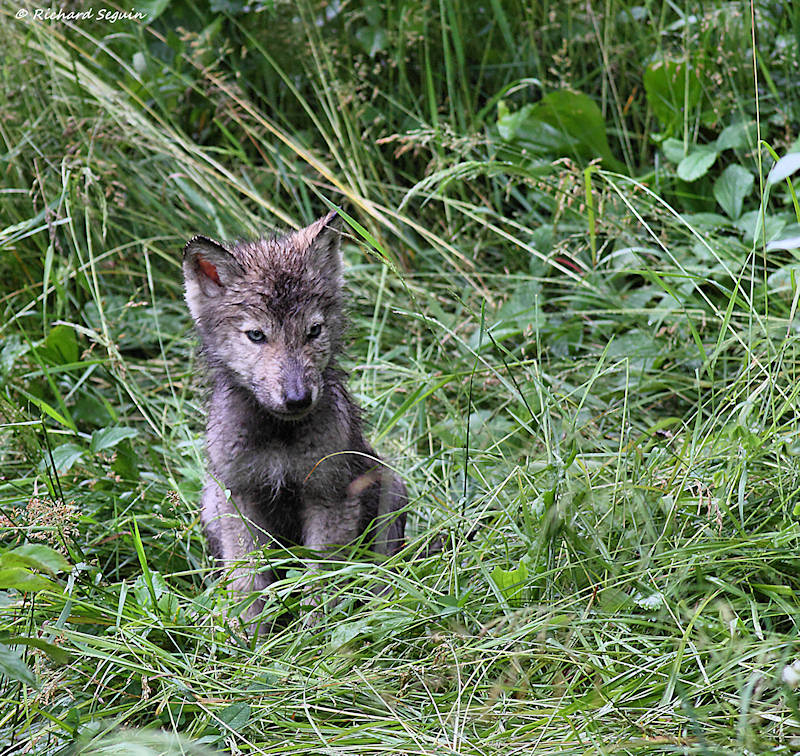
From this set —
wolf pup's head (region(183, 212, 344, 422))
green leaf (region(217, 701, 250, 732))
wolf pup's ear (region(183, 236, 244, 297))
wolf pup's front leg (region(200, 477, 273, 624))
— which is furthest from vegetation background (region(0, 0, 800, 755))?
wolf pup's ear (region(183, 236, 244, 297))

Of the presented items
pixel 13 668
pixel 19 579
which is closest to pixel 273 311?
pixel 19 579

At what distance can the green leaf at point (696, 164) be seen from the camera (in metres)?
4.73

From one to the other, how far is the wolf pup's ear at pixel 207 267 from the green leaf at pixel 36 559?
126 centimetres

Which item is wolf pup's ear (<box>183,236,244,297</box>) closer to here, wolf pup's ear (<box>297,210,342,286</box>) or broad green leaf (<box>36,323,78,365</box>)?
wolf pup's ear (<box>297,210,342,286</box>)

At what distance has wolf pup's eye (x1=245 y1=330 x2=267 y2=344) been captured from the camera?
331 cm

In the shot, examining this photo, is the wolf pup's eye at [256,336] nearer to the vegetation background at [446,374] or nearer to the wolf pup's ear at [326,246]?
the wolf pup's ear at [326,246]

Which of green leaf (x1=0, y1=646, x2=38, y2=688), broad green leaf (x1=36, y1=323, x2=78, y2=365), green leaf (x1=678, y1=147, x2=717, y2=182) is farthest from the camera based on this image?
green leaf (x1=678, y1=147, x2=717, y2=182)

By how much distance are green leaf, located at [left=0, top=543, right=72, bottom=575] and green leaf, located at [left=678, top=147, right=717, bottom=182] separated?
3527 mm

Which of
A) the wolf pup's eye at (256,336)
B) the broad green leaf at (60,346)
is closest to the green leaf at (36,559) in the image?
the wolf pup's eye at (256,336)

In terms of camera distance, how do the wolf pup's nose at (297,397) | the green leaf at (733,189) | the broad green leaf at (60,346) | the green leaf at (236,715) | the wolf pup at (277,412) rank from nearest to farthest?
the green leaf at (236,715), the wolf pup's nose at (297,397), the wolf pup at (277,412), the broad green leaf at (60,346), the green leaf at (733,189)

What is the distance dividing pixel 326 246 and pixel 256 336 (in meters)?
0.43

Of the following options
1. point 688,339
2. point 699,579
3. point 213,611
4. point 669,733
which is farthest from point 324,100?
point 669,733

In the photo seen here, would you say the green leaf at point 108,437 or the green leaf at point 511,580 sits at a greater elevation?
the green leaf at point 108,437

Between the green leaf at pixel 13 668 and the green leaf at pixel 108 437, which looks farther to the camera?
the green leaf at pixel 108 437
